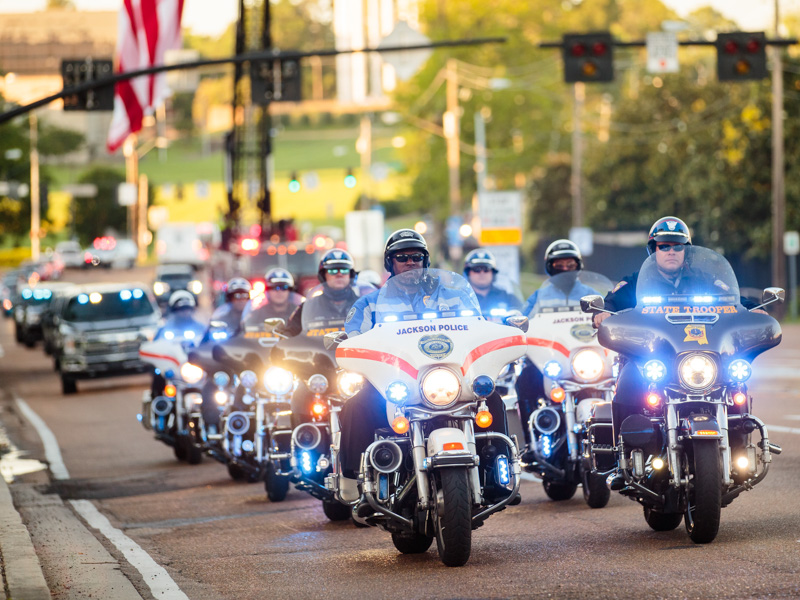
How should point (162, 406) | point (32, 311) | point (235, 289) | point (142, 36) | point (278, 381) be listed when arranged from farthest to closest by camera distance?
point (32, 311)
point (142, 36)
point (162, 406)
point (235, 289)
point (278, 381)

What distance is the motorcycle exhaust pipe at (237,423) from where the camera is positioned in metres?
13.7

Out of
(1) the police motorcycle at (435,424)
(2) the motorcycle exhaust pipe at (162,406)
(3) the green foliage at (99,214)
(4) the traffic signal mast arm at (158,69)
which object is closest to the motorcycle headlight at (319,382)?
(1) the police motorcycle at (435,424)

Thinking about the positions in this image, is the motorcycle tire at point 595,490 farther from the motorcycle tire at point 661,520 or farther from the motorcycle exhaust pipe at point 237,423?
Result: the motorcycle exhaust pipe at point 237,423

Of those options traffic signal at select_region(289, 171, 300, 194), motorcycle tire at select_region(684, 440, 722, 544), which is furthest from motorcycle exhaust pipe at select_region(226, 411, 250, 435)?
traffic signal at select_region(289, 171, 300, 194)

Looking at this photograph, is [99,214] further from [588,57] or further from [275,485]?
[275,485]

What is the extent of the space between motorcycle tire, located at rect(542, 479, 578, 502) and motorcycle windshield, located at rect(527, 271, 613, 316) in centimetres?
142

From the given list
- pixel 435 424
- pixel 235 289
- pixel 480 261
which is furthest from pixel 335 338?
pixel 235 289

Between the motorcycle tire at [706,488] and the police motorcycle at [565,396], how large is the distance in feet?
7.43

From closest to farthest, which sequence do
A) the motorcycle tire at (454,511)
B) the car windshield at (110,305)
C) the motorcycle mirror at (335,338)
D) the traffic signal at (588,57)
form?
the motorcycle tire at (454,511) < the motorcycle mirror at (335,338) < the traffic signal at (588,57) < the car windshield at (110,305)

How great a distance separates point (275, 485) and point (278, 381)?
0.92 m

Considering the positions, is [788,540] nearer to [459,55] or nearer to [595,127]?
[459,55]

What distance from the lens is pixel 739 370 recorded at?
30.0ft

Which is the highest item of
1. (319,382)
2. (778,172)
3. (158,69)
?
(158,69)

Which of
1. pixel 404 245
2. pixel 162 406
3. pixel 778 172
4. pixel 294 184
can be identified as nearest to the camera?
pixel 404 245
